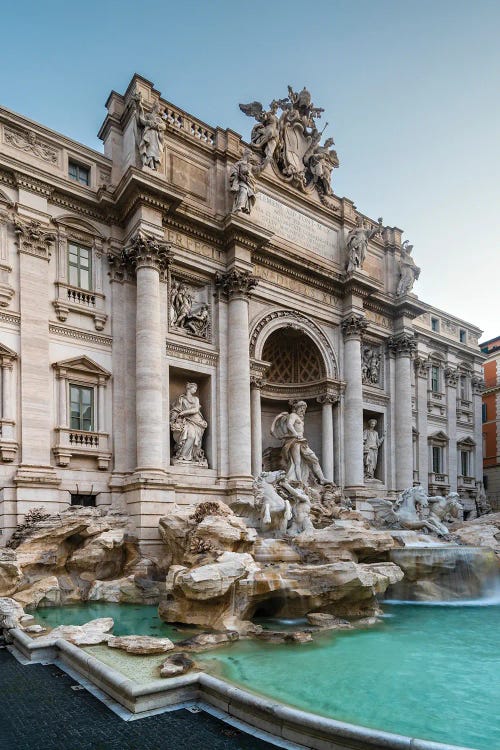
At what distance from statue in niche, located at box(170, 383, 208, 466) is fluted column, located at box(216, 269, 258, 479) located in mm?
1035

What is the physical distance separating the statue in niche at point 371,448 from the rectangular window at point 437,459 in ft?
18.5

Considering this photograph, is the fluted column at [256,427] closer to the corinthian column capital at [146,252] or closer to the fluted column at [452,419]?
the corinthian column capital at [146,252]

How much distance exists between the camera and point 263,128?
2173 centimetres

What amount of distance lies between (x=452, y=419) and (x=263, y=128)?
18253 mm

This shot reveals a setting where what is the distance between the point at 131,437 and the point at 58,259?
5872 mm

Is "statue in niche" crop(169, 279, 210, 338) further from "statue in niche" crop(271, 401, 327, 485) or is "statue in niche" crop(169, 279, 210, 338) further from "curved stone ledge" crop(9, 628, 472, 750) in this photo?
"curved stone ledge" crop(9, 628, 472, 750)

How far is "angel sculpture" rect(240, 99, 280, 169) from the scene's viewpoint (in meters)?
21.6

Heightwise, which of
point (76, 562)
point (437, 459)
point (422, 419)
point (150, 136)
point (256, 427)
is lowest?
point (76, 562)

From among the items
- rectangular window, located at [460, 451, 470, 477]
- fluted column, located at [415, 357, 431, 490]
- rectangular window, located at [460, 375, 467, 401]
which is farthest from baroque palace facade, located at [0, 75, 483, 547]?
rectangular window, located at [460, 375, 467, 401]

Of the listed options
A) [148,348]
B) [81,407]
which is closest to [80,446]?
[81,407]

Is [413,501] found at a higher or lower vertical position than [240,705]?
lower

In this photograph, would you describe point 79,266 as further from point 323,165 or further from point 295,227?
point 323,165

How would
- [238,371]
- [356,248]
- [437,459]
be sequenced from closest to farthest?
[238,371] → [356,248] → [437,459]

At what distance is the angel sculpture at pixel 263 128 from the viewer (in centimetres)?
2156
